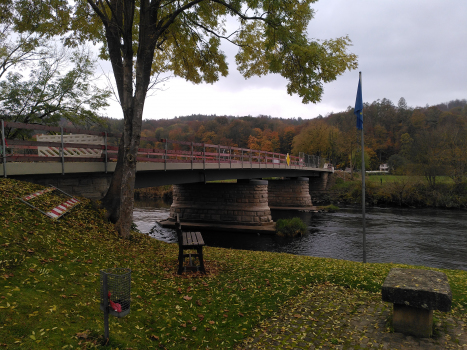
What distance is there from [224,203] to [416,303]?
2315cm

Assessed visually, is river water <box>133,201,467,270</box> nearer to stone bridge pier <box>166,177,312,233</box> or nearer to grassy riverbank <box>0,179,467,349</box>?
stone bridge pier <box>166,177,312,233</box>

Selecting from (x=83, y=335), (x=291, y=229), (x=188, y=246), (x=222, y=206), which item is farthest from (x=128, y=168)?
(x=222, y=206)

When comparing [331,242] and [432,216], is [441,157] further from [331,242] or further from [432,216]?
[331,242]

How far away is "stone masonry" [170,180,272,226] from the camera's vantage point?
26.8m

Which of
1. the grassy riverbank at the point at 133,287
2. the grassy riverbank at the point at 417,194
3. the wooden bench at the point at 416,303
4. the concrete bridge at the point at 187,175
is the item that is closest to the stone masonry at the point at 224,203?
the concrete bridge at the point at 187,175

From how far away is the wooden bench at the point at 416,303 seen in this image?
15.7 feet

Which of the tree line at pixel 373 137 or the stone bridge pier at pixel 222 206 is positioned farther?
the tree line at pixel 373 137

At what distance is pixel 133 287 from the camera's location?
591 cm

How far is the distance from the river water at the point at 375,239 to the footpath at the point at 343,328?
10.8 meters

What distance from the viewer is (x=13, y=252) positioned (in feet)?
17.9

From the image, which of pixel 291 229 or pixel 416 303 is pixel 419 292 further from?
pixel 291 229

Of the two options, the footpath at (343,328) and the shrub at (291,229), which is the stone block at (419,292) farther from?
the shrub at (291,229)

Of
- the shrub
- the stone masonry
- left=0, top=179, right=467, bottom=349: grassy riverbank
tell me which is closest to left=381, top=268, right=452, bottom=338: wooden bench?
left=0, top=179, right=467, bottom=349: grassy riverbank

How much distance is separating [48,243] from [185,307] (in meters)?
3.13
